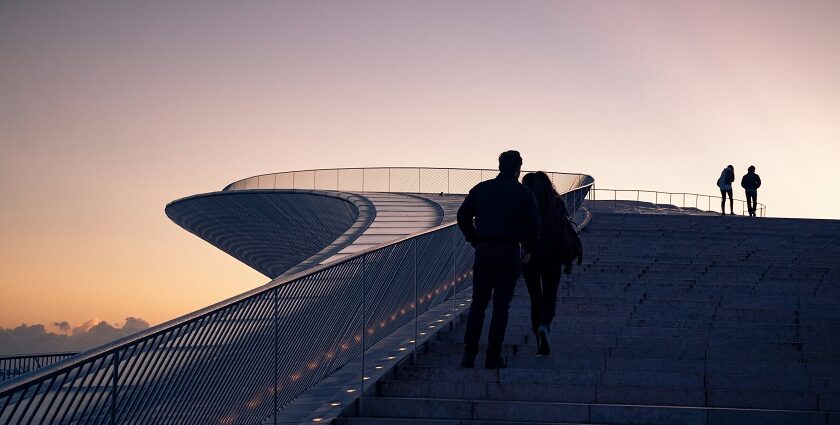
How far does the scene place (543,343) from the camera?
27.6 ft

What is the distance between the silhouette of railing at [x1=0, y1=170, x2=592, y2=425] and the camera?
13.5 feet

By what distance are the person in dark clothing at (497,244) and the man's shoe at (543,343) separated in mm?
655

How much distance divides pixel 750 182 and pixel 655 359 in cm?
2090

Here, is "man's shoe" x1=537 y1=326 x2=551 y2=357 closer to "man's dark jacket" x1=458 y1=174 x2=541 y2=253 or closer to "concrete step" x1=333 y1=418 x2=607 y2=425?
"man's dark jacket" x1=458 y1=174 x2=541 y2=253

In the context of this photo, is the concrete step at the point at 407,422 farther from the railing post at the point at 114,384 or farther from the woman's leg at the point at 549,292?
the railing post at the point at 114,384

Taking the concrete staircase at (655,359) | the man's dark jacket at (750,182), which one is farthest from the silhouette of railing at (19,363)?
the man's dark jacket at (750,182)

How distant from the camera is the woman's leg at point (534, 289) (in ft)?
28.1

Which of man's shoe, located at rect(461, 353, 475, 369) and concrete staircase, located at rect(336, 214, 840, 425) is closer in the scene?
concrete staircase, located at rect(336, 214, 840, 425)

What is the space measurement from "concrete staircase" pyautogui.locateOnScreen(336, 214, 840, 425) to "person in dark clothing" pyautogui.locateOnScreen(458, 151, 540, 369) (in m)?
0.28

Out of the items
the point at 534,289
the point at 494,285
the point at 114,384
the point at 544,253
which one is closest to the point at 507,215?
the point at 494,285

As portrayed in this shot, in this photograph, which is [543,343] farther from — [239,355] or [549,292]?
[239,355]

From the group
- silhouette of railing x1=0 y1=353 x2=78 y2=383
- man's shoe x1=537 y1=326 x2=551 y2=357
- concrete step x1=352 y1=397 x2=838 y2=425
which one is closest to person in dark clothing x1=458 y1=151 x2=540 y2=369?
man's shoe x1=537 y1=326 x2=551 y2=357

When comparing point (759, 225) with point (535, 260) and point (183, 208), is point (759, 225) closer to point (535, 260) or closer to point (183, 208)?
point (535, 260)

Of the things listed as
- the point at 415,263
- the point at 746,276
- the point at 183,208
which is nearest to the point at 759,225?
the point at 746,276
